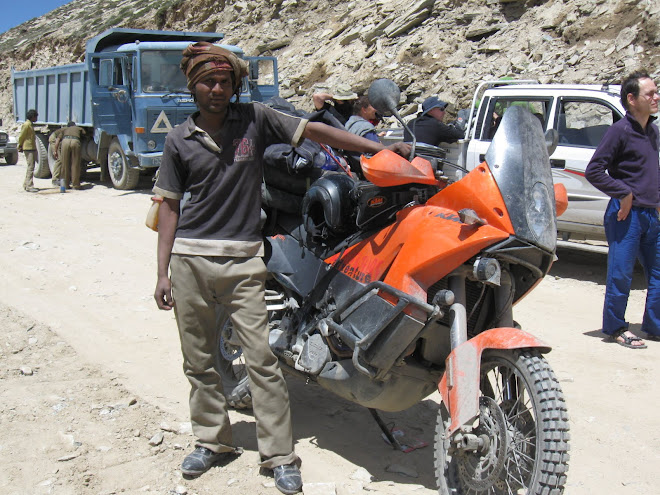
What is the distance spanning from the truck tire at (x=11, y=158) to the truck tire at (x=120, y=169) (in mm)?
8010

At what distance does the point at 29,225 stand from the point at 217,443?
7.21m

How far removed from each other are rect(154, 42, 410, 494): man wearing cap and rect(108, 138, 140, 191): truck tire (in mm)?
11084

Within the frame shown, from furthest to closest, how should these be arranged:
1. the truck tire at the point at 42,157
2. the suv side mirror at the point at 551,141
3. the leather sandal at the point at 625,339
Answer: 1. the truck tire at the point at 42,157
2. the leather sandal at the point at 625,339
3. the suv side mirror at the point at 551,141

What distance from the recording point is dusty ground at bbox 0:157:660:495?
3375 millimetres

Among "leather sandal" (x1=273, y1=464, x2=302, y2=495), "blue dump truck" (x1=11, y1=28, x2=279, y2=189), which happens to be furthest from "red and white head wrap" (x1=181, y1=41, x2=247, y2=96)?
"blue dump truck" (x1=11, y1=28, x2=279, y2=189)

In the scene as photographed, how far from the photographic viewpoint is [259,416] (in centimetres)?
336

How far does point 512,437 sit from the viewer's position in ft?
8.99

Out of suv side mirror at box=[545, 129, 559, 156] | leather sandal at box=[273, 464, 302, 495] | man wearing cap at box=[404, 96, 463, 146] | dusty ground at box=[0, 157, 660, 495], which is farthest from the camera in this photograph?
man wearing cap at box=[404, 96, 463, 146]

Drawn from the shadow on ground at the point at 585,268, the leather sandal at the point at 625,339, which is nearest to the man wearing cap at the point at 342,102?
the leather sandal at the point at 625,339

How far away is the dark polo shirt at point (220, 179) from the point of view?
3234 millimetres

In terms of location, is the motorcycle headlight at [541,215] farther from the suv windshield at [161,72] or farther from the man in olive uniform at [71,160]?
the man in olive uniform at [71,160]

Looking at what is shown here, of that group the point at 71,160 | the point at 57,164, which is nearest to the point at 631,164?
the point at 71,160

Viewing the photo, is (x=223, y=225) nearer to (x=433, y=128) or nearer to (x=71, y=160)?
(x=433, y=128)

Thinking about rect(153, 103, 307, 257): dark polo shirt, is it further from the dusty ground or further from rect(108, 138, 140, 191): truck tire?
rect(108, 138, 140, 191): truck tire
